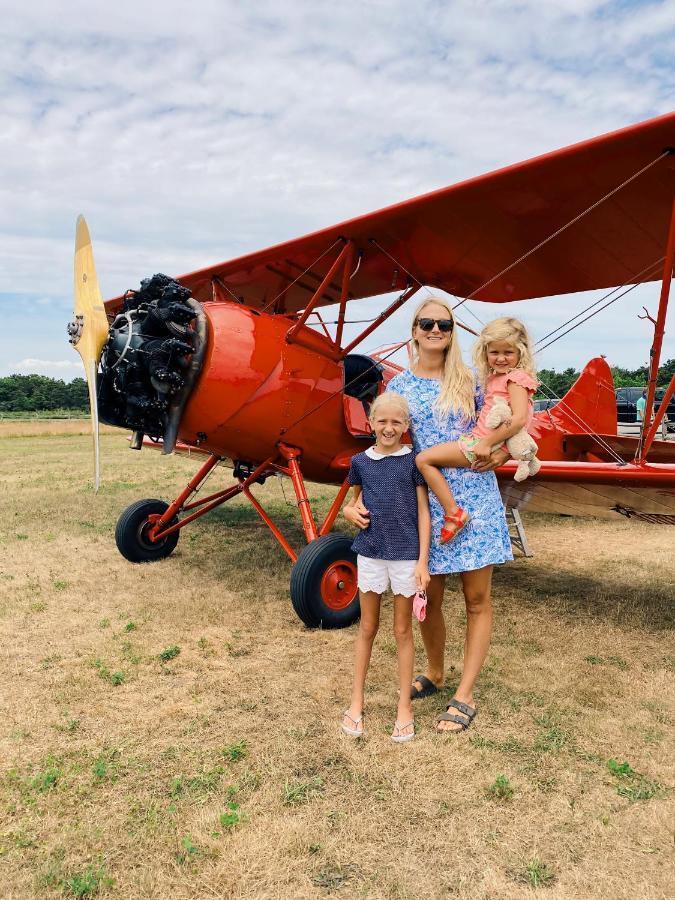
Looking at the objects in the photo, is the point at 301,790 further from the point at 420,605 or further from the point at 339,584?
the point at 339,584

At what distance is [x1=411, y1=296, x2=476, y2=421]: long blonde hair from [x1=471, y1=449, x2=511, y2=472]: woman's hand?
0.21 meters

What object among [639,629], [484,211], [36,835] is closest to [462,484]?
[36,835]

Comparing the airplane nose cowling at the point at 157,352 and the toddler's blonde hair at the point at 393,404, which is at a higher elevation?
the airplane nose cowling at the point at 157,352

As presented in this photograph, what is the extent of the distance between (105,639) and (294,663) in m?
1.27

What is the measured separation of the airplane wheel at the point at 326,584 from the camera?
4.04 meters

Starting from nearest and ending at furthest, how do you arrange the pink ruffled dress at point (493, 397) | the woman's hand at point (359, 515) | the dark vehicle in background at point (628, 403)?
the pink ruffled dress at point (493, 397)
the woman's hand at point (359, 515)
the dark vehicle in background at point (628, 403)

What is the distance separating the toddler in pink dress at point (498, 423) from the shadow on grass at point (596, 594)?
2.27 metres

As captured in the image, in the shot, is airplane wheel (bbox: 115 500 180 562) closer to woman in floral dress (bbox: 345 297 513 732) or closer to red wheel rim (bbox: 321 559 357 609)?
red wheel rim (bbox: 321 559 357 609)

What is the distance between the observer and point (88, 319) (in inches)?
180

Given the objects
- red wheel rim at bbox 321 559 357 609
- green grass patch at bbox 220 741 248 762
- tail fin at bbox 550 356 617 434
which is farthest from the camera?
tail fin at bbox 550 356 617 434

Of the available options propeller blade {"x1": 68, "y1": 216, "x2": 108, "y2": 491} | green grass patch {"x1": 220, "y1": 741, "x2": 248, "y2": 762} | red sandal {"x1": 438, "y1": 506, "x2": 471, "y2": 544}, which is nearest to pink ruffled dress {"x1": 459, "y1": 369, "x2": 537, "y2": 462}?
red sandal {"x1": 438, "y1": 506, "x2": 471, "y2": 544}

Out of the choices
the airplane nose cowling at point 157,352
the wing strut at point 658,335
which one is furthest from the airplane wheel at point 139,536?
the wing strut at point 658,335

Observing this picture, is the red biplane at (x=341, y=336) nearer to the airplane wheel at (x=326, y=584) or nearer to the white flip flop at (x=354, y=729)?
the airplane wheel at (x=326, y=584)

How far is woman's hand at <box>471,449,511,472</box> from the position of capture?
265 cm
